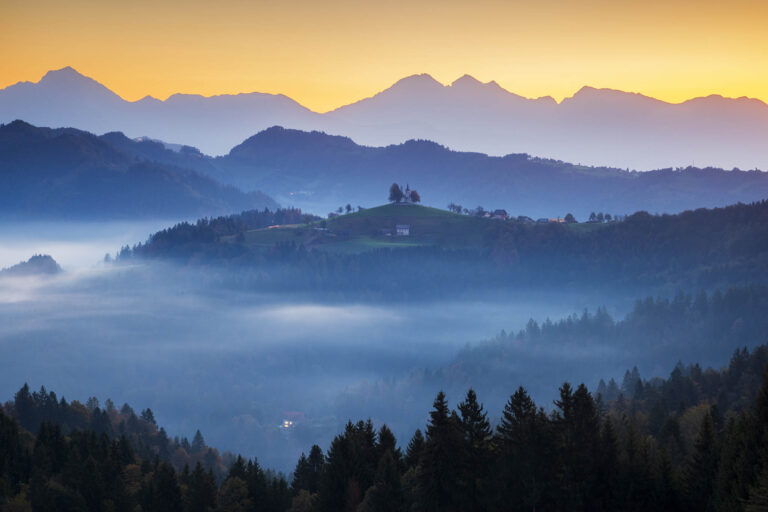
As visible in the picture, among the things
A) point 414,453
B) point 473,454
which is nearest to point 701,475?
point 473,454

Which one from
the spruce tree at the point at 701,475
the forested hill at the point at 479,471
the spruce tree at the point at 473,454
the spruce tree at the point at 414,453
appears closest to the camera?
the spruce tree at the point at 701,475

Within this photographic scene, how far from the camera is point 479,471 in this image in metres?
59.1

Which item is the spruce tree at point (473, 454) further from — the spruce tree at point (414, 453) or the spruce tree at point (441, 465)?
the spruce tree at point (414, 453)

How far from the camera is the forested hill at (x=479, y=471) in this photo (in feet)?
185

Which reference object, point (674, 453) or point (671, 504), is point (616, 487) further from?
point (674, 453)

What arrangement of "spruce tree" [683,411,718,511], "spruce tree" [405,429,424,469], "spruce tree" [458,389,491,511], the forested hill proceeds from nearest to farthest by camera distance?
"spruce tree" [683,411,718,511]
the forested hill
"spruce tree" [458,389,491,511]
"spruce tree" [405,429,424,469]

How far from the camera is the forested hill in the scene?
185 ft

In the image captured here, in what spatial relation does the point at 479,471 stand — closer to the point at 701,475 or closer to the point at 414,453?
the point at 414,453

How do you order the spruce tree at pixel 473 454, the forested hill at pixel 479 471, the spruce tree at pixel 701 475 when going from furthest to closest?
the spruce tree at pixel 473 454 < the forested hill at pixel 479 471 < the spruce tree at pixel 701 475

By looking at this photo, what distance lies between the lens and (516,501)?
5759 cm

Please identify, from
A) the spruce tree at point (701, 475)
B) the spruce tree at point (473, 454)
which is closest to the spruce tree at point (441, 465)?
the spruce tree at point (473, 454)

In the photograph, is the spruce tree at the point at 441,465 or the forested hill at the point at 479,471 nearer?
the forested hill at the point at 479,471

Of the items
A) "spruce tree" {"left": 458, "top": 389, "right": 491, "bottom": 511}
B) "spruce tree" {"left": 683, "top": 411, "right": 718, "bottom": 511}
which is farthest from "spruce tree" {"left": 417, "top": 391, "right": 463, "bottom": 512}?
"spruce tree" {"left": 683, "top": 411, "right": 718, "bottom": 511}

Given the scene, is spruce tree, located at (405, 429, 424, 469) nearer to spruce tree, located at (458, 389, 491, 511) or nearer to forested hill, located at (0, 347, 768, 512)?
forested hill, located at (0, 347, 768, 512)
